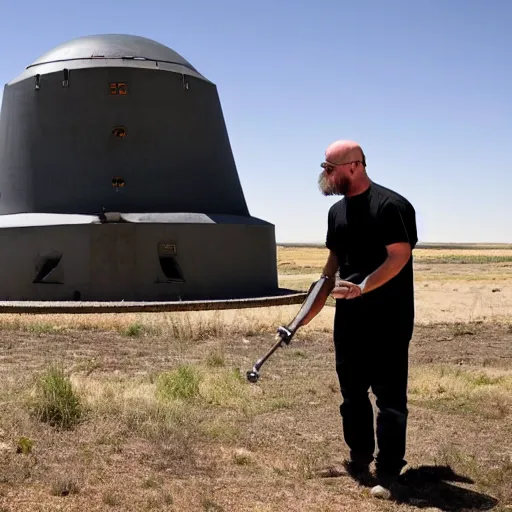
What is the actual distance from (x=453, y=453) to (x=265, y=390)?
102 inches

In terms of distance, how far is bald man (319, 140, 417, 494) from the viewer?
4.23 m

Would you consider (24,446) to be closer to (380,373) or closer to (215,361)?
(380,373)

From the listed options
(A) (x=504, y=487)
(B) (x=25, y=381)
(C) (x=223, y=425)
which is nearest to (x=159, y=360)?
(B) (x=25, y=381)

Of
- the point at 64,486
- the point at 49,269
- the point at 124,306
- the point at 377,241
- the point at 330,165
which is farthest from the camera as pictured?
the point at 49,269

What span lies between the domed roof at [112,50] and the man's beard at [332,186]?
15.4 metres

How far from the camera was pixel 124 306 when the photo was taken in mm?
15547

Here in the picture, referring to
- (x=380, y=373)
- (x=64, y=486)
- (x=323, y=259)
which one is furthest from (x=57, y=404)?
(x=323, y=259)

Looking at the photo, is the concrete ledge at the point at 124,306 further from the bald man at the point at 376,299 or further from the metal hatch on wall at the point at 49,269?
the bald man at the point at 376,299

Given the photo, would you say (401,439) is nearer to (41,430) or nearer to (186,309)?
(41,430)

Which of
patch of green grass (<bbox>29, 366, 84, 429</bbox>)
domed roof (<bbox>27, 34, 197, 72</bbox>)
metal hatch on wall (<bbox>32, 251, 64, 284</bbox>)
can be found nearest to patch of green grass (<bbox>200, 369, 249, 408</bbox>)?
patch of green grass (<bbox>29, 366, 84, 429</bbox>)

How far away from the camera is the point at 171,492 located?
4.04 meters

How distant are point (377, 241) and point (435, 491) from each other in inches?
54.4

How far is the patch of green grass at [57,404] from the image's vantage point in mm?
5473

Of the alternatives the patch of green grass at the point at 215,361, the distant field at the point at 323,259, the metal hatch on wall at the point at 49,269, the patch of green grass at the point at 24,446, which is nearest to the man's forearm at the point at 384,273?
the patch of green grass at the point at 24,446
